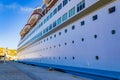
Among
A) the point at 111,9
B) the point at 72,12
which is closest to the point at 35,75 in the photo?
the point at 72,12

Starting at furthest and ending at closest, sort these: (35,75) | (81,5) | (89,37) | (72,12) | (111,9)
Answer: (72,12) < (35,75) < (81,5) < (89,37) < (111,9)

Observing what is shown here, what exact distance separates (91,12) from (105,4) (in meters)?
1.90

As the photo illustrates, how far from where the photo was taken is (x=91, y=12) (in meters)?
14.4

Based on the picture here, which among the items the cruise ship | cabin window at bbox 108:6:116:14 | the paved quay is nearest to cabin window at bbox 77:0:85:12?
the cruise ship

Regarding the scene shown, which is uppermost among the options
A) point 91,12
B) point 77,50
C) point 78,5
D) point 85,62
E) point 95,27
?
point 78,5

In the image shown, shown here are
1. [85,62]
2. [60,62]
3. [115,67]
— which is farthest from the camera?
[60,62]

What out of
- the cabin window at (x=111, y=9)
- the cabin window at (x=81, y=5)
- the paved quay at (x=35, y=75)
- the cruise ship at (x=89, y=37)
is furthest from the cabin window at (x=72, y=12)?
the cabin window at (x=111, y=9)

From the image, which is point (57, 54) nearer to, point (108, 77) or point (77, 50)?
point (77, 50)

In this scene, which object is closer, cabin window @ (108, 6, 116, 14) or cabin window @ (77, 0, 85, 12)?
cabin window @ (108, 6, 116, 14)

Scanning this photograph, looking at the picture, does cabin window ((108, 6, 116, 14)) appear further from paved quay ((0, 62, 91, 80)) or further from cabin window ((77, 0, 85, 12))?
paved quay ((0, 62, 91, 80))

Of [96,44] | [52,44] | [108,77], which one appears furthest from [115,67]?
[52,44]

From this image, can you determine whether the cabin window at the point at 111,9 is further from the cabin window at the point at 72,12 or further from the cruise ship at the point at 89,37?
the cabin window at the point at 72,12

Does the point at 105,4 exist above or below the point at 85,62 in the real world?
above

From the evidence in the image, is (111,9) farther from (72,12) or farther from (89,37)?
(72,12)
